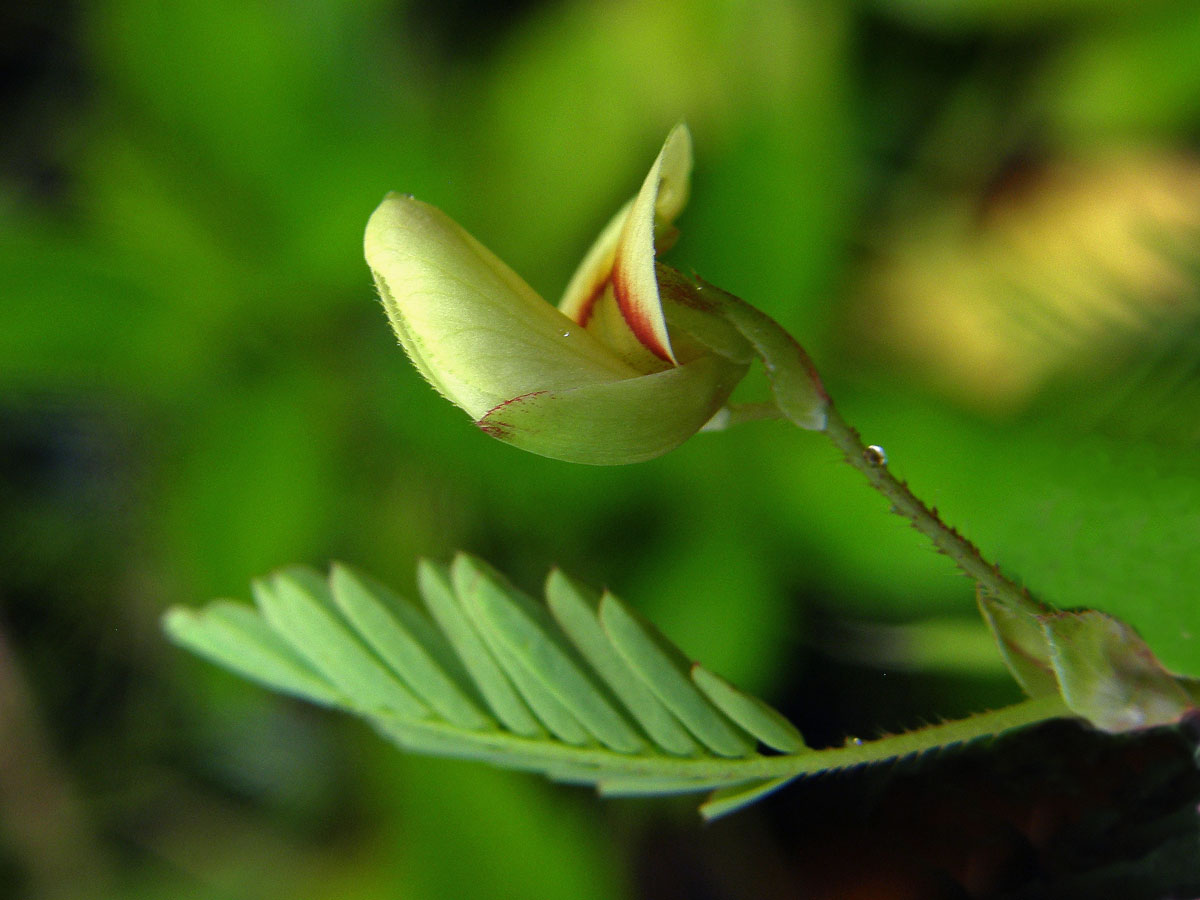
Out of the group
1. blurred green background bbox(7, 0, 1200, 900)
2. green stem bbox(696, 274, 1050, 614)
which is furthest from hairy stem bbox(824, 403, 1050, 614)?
blurred green background bbox(7, 0, 1200, 900)

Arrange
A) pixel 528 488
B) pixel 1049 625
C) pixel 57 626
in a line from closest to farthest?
pixel 1049 625 → pixel 528 488 → pixel 57 626

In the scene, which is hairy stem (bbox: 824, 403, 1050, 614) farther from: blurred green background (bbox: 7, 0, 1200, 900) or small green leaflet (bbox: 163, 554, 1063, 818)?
blurred green background (bbox: 7, 0, 1200, 900)

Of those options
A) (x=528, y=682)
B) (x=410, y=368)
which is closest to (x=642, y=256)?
(x=528, y=682)

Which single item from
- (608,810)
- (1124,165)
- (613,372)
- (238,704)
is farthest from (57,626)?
(1124,165)

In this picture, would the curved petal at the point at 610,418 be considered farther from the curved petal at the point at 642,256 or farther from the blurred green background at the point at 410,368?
the blurred green background at the point at 410,368

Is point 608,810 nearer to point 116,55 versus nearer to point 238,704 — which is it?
point 238,704

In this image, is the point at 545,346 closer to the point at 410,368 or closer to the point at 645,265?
the point at 645,265

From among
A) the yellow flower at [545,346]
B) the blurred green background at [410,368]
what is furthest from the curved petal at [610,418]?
→ the blurred green background at [410,368]
